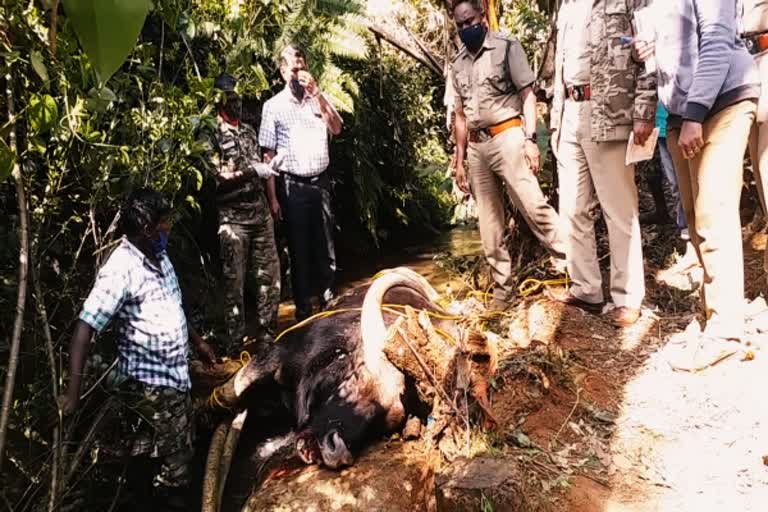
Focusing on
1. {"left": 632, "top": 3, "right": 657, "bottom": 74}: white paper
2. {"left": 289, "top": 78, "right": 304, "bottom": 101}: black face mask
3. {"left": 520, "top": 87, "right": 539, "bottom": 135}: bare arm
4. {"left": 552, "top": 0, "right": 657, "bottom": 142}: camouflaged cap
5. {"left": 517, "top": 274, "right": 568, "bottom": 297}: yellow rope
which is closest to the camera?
{"left": 632, "top": 3, "right": 657, "bottom": 74}: white paper

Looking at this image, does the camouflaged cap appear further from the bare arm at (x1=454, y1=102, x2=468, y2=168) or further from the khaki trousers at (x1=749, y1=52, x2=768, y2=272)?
the bare arm at (x1=454, y1=102, x2=468, y2=168)

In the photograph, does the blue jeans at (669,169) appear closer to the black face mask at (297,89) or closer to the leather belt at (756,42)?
the leather belt at (756,42)

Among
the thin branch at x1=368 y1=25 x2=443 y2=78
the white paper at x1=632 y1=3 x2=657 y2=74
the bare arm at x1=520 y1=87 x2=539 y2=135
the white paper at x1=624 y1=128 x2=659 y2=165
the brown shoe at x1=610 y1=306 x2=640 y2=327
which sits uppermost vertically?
the thin branch at x1=368 y1=25 x2=443 y2=78

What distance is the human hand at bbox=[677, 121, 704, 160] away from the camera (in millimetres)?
2959

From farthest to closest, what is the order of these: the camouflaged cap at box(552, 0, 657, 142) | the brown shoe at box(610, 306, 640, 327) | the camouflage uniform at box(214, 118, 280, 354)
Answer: the camouflage uniform at box(214, 118, 280, 354), the brown shoe at box(610, 306, 640, 327), the camouflaged cap at box(552, 0, 657, 142)

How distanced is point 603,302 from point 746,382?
4.21 feet

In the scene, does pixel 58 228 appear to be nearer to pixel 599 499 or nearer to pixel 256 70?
pixel 256 70

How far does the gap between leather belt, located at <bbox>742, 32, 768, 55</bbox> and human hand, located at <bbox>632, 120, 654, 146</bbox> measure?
0.65 metres

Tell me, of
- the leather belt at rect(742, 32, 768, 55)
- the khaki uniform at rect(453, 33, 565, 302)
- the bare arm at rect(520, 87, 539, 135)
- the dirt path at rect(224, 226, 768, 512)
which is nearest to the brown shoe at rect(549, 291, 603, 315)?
the dirt path at rect(224, 226, 768, 512)

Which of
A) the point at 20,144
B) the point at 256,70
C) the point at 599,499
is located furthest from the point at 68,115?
the point at 599,499

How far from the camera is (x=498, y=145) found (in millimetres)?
4309

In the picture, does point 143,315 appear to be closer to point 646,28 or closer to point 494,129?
point 494,129

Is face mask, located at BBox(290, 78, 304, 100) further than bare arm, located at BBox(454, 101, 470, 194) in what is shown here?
Yes

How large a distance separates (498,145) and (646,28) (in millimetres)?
1267
